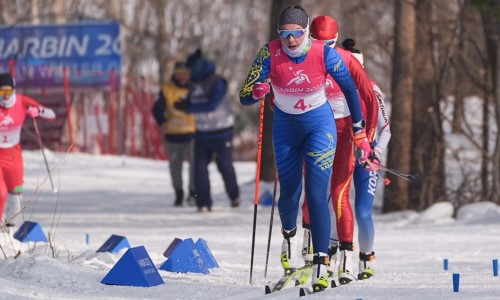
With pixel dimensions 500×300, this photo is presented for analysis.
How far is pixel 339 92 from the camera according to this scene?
856 centimetres

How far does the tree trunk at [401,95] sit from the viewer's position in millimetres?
15719

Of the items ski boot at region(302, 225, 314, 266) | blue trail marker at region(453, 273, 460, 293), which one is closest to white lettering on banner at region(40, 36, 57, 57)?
ski boot at region(302, 225, 314, 266)

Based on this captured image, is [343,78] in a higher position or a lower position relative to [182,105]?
lower

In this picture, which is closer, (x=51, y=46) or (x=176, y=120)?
(x=176, y=120)

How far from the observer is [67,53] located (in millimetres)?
34406

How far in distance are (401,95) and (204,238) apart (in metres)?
4.34

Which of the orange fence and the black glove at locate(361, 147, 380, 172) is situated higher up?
the orange fence

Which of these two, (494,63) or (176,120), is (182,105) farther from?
(494,63)

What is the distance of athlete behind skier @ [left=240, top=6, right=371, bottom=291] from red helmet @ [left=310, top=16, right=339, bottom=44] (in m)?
0.65

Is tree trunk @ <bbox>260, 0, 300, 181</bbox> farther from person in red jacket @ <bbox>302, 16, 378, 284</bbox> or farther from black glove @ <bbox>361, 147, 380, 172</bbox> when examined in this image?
black glove @ <bbox>361, 147, 380, 172</bbox>

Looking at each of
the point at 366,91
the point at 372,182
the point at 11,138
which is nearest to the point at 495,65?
the point at 11,138

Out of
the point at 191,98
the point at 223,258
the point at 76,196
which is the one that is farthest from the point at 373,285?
the point at 76,196

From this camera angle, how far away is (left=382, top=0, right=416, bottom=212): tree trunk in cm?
1572

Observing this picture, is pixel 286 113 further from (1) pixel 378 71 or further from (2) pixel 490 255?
(1) pixel 378 71
